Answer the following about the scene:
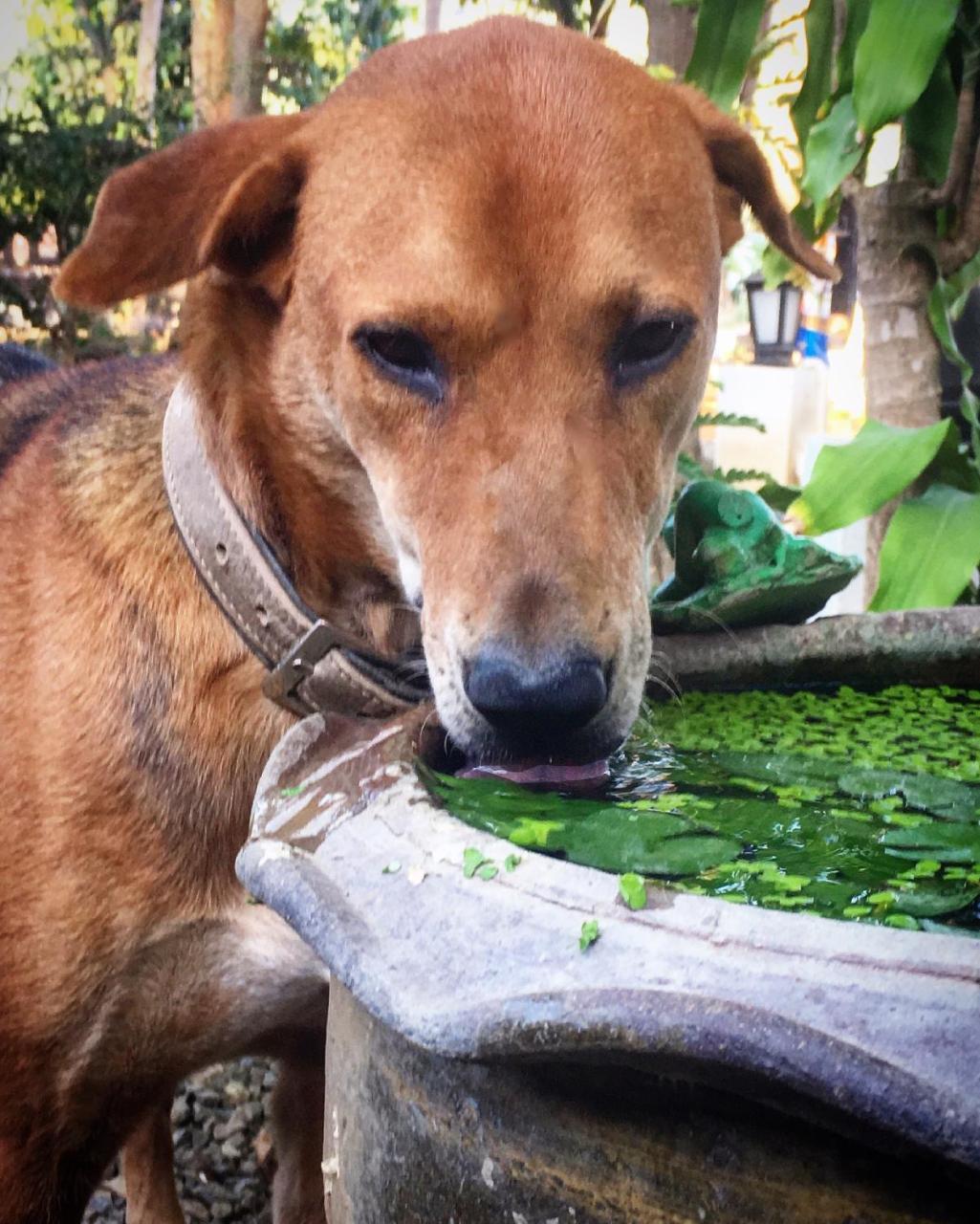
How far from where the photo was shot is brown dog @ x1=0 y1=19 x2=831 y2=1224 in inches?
57.1

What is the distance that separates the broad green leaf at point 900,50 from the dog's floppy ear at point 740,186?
27.8 inches

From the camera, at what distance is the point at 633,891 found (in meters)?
0.94

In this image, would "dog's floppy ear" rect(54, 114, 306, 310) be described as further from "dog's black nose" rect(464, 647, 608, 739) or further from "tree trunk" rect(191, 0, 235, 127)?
"tree trunk" rect(191, 0, 235, 127)

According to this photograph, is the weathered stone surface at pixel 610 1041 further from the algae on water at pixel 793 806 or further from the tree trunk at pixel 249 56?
the tree trunk at pixel 249 56

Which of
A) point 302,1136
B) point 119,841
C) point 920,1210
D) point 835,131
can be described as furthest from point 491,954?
point 835,131

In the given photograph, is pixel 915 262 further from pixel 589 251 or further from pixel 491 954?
pixel 491 954

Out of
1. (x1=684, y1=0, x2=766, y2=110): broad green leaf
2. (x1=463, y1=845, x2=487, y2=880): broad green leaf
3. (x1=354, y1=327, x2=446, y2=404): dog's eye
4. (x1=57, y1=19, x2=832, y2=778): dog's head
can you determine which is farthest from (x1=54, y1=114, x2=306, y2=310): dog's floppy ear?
(x1=684, y1=0, x2=766, y2=110): broad green leaf

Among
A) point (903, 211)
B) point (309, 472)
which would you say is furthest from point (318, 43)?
point (309, 472)

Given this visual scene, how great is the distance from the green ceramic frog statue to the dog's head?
19 cm

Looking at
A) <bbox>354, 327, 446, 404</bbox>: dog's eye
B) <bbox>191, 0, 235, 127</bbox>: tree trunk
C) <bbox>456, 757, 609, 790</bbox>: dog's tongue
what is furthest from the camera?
<bbox>191, 0, 235, 127</bbox>: tree trunk

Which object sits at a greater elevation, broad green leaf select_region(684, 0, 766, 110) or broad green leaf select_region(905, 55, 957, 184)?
broad green leaf select_region(684, 0, 766, 110)

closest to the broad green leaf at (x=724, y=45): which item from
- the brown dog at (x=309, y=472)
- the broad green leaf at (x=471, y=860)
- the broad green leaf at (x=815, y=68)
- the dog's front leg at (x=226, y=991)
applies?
the broad green leaf at (x=815, y=68)

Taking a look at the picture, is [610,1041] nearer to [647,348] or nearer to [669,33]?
[647,348]

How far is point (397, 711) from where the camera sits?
1649 mm
